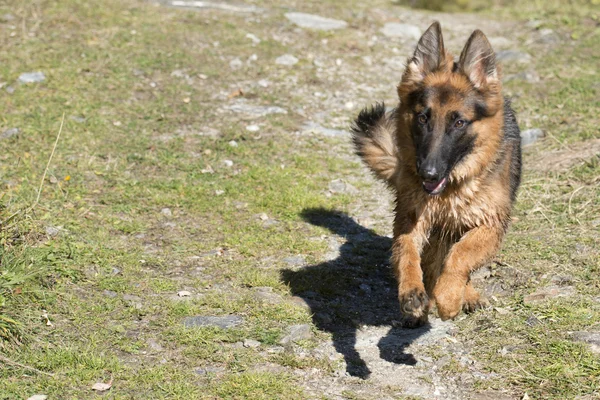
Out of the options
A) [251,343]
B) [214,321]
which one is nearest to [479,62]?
[251,343]

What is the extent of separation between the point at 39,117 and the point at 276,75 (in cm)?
366

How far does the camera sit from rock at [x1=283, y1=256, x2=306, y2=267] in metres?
7.01

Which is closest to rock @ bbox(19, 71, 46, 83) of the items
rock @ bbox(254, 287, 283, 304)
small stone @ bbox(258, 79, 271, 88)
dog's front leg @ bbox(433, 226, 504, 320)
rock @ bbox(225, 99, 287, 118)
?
rock @ bbox(225, 99, 287, 118)

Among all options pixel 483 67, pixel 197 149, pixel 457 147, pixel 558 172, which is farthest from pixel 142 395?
pixel 558 172

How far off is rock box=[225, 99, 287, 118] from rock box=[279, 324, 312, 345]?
503cm

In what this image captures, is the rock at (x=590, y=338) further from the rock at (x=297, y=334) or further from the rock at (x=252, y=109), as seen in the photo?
the rock at (x=252, y=109)

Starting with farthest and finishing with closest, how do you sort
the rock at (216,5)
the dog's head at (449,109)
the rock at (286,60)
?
the rock at (216,5) → the rock at (286,60) → the dog's head at (449,109)

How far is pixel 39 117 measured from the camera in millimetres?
9453

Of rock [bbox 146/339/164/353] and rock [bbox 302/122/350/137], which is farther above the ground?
rock [bbox 146/339/164/353]

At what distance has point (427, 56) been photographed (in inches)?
232

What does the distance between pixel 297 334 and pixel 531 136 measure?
17.4 feet

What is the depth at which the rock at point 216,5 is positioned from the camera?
13.6 metres

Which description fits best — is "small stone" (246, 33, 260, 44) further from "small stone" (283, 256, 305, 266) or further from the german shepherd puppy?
the german shepherd puppy

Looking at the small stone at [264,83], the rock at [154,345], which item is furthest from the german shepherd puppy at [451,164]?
the small stone at [264,83]
